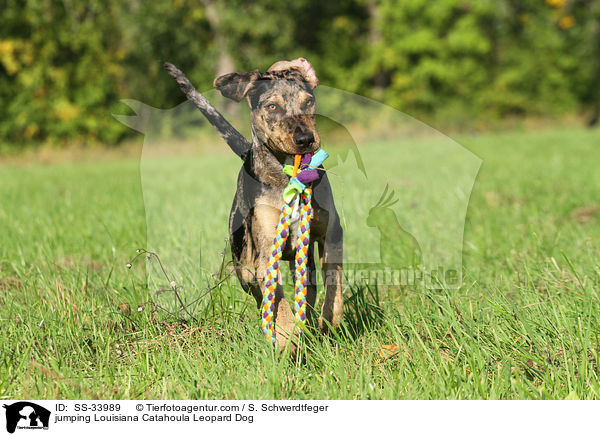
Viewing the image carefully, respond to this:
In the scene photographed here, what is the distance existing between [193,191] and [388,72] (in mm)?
24233

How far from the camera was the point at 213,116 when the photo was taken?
6.72 ft

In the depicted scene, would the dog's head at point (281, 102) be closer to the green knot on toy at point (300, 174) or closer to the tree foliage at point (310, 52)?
the green knot on toy at point (300, 174)

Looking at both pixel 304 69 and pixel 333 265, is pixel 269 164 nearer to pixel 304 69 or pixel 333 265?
pixel 304 69

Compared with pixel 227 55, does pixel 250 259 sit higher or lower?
lower

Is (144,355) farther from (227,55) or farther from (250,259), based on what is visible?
(227,55)

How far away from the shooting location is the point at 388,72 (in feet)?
92.7

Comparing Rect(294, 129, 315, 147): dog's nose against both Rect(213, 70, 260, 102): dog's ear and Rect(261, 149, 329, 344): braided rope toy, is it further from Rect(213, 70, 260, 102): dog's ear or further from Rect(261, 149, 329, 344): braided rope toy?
Rect(213, 70, 260, 102): dog's ear

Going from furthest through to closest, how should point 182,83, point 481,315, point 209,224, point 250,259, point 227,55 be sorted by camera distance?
1. point 227,55
2. point 209,224
3. point 481,315
4. point 250,259
5. point 182,83

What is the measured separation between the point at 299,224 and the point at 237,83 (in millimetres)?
606

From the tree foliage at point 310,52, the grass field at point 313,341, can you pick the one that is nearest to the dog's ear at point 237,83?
the grass field at point 313,341
